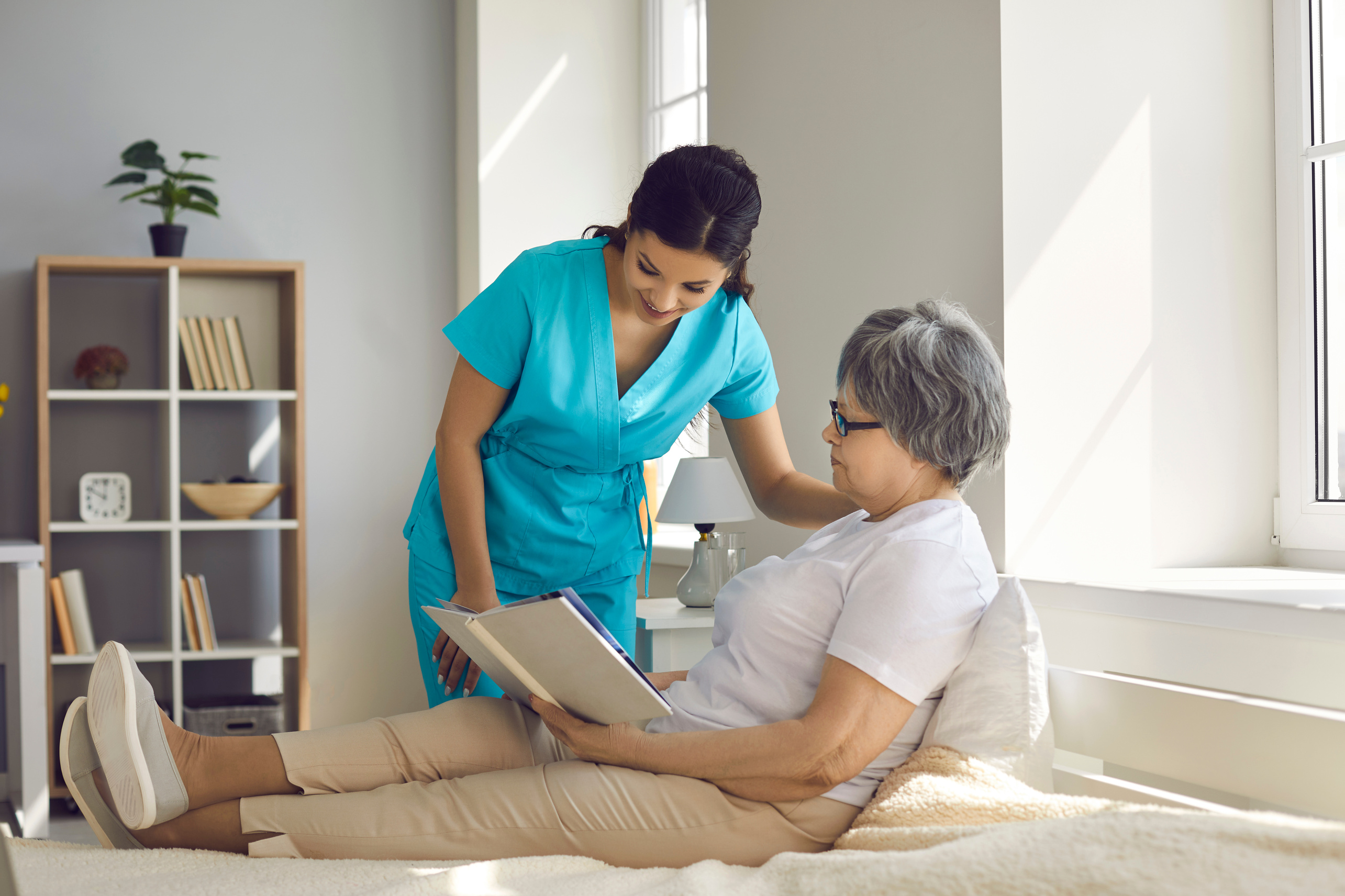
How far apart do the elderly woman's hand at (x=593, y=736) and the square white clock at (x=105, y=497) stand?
2.34m

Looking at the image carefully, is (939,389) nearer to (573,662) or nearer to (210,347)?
(573,662)

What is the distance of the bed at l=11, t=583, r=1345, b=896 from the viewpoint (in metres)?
0.83

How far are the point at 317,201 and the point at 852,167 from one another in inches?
78.8

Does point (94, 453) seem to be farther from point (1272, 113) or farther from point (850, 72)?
point (1272, 113)

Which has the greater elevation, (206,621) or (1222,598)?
(1222,598)

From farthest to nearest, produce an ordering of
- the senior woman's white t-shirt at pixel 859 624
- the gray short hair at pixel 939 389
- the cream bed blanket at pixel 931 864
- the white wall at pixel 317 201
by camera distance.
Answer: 1. the white wall at pixel 317 201
2. the gray short hair at pixel 939 389
3. the senior woman's white t-shirt at pixel 859 624
4. the cream bed blanket at pixel 931 864

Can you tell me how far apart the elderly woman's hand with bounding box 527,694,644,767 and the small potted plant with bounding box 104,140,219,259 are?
228 cm

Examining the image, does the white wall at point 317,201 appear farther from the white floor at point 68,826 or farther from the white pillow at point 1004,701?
the white pillow at point 1004,701

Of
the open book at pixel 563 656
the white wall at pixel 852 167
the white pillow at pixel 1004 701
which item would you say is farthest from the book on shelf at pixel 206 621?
the white pillow at pixel 1004 701

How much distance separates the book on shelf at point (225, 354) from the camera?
10.3ft

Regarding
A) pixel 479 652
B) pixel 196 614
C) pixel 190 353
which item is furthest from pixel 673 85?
pixel 479 652

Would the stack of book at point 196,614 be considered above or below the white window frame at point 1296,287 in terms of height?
below

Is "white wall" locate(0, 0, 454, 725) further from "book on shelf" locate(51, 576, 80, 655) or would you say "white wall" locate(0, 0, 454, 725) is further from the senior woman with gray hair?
the senior woman with gray hair

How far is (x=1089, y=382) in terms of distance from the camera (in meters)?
1.94
